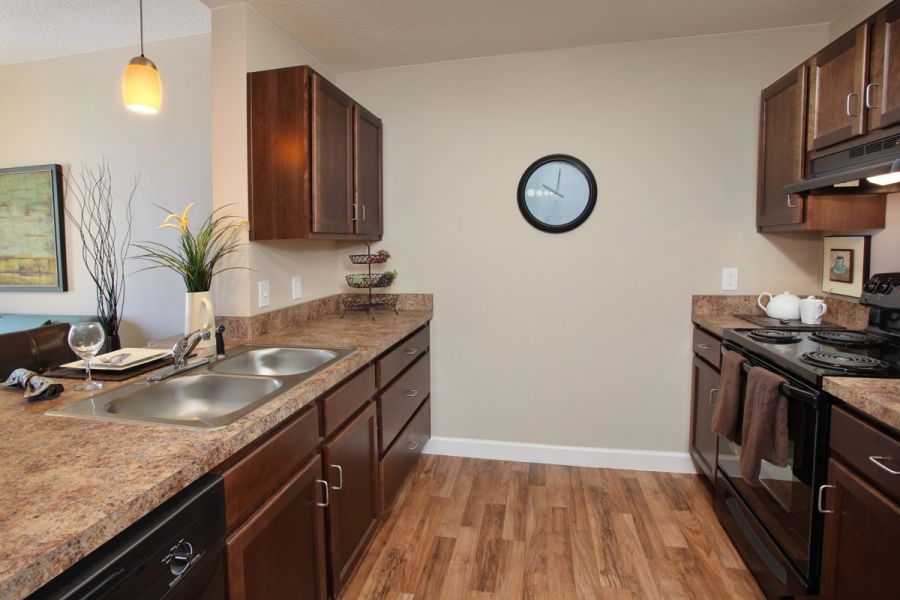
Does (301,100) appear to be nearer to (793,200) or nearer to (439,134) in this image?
(439,134)

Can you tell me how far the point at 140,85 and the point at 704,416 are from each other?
2.88 meters

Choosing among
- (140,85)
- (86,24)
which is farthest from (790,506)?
(86,24)

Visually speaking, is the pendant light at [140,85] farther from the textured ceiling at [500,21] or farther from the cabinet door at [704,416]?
the cabinet door at [704,416]

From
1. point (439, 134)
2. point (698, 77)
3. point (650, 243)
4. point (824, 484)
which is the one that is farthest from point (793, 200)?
point (439, 134)

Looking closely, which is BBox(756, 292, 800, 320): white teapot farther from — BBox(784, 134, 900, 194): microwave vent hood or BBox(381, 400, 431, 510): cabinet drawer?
BBox(381, 400, 431, 510): cabinet drawer

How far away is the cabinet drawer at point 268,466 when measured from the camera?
1.05m

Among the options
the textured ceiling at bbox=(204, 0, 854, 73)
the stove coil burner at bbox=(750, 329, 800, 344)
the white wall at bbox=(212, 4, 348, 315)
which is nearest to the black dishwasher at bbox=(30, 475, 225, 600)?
the white wall at bbox=(212, 4, 348, 315)

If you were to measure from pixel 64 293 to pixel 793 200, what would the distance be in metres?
4.27

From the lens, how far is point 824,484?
139 cm

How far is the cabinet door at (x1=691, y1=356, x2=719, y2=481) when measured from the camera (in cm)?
229

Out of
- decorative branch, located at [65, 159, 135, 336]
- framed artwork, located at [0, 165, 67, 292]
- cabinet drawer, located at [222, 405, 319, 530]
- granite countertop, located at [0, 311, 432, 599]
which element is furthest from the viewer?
framed artwork, located at [0, 165, 67, 292]

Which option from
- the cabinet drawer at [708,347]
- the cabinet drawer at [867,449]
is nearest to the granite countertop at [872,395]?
the cabinet drawer at [867,449]

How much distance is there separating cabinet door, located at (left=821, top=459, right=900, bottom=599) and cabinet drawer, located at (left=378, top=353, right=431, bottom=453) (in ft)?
5.09

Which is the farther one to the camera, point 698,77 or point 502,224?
point 502,224
